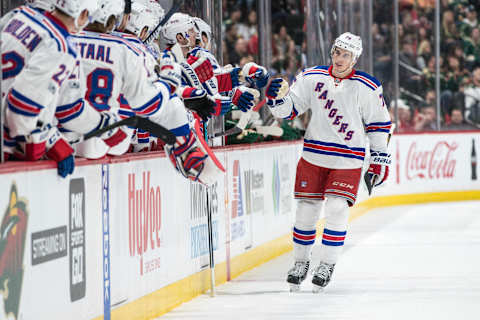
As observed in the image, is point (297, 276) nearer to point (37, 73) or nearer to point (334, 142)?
point (334, 142)

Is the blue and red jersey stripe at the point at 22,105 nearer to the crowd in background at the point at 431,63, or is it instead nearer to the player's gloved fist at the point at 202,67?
the player's gloved fist at the point at 202,67

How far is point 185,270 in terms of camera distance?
19.0 ft

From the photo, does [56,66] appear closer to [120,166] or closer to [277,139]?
[120,166]

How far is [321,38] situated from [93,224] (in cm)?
674

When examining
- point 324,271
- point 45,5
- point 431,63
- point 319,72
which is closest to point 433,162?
point 431,63

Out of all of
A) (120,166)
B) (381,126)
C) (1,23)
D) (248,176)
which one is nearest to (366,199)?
(248,176)

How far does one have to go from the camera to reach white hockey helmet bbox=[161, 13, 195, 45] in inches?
243

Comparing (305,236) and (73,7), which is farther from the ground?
(73,7)

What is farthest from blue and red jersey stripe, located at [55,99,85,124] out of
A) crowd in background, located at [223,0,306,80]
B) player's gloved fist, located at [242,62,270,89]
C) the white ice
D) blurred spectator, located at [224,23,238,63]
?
blurred spectator, located at [224,23,238,63]

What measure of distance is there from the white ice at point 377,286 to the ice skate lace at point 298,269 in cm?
11

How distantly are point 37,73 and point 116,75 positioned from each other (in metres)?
0.85

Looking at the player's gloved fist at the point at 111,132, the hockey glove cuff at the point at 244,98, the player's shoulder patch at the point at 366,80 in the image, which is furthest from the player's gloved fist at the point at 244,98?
the player's gloved fist at the point at 111,132

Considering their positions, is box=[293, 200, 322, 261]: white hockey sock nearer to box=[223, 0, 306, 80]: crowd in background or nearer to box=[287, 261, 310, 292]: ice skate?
box=[287, 261, 310, 292]: ice skate

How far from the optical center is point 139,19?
5363 millimetres
